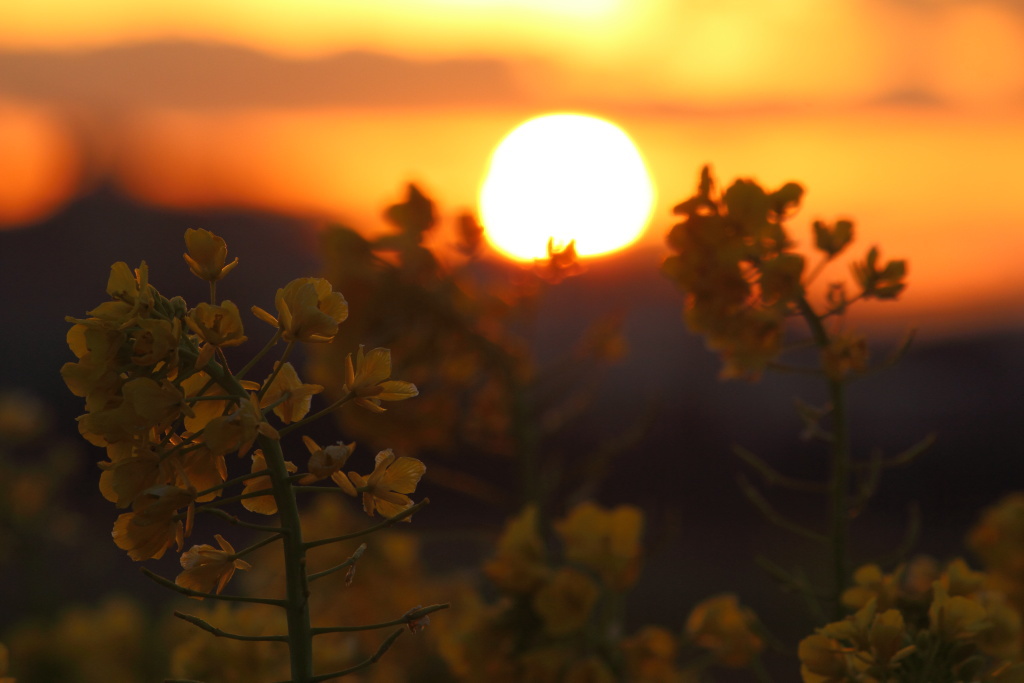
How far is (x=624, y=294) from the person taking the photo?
90.2 inches

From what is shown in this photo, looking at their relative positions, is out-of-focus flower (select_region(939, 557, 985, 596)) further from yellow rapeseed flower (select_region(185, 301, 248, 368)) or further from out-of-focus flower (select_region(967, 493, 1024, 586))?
yellow rapeseed flower (select_region(185, 301, 248, 368))

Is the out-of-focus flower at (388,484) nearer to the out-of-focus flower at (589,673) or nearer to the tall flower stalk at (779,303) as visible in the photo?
the tall flower stalk at (779,303)

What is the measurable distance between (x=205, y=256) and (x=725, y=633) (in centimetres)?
103

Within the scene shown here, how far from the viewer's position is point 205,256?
0.81 m

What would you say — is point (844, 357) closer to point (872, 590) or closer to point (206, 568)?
point (872, 590)

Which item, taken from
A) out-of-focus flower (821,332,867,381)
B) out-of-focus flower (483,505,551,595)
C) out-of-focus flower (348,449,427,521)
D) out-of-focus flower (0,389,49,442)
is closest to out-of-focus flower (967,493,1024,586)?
out-of-focus flower (821,332,867,381)

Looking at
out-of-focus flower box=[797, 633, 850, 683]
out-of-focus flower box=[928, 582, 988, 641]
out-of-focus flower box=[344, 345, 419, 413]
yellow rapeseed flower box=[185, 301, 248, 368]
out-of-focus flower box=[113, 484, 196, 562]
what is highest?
yellow rapeseed flower box=[185, 301, 248, 368]

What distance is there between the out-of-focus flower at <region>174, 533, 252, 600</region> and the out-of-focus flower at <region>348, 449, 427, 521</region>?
0.11m

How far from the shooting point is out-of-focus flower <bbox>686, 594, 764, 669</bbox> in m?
1.47

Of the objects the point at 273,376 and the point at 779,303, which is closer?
the point at 273,376

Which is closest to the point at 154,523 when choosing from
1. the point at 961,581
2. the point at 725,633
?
the point at 961,581

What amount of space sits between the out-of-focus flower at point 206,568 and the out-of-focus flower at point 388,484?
0.11 metres

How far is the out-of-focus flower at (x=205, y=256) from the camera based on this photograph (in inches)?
31.5

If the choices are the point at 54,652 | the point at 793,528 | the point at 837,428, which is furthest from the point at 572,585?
the point at 54,652
